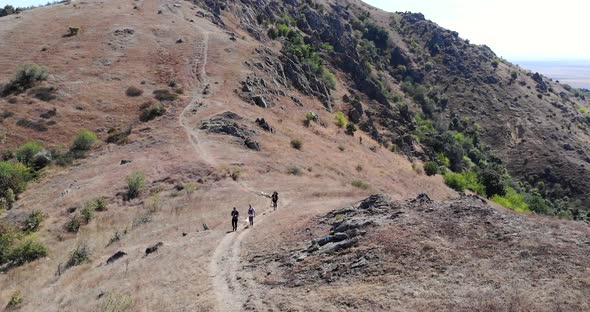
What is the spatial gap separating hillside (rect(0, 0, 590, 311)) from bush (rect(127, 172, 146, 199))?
9.1 inches

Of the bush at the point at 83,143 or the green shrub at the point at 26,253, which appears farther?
the bush at the point at 83,143

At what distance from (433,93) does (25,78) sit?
11239 cm

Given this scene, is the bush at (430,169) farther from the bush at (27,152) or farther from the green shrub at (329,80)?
the bush at (27,152)

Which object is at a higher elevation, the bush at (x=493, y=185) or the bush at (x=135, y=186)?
the bush at (x=135, y=186)

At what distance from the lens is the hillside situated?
1814 cm

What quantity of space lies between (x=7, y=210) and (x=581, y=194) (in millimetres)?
106385

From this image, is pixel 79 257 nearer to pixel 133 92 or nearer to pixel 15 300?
pixel 15 300

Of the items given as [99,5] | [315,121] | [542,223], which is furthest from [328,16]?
[542,223]

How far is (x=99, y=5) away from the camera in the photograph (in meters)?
97.1

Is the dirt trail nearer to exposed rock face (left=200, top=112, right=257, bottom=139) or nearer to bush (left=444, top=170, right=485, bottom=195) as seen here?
exposed rock face (left=200, top=112, right=257, bottom=139)

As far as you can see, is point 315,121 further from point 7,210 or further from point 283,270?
point 283,270

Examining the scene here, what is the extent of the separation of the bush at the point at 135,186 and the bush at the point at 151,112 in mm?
19542

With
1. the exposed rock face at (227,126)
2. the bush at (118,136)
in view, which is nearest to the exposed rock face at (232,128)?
the exposed rock face at (227,126)

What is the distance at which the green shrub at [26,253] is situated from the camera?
28859mm
